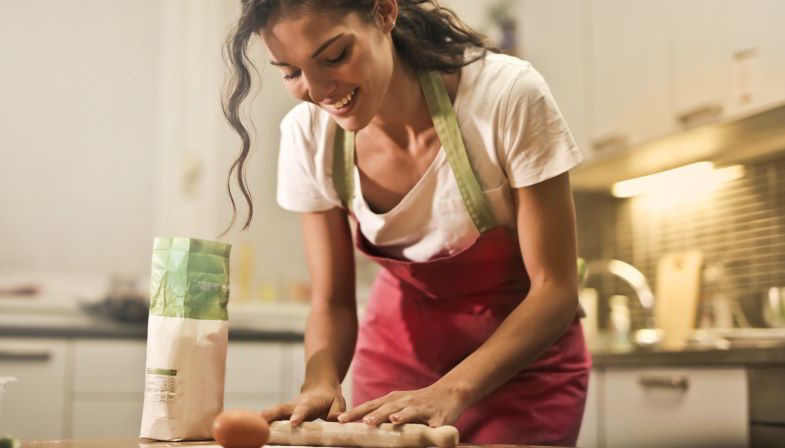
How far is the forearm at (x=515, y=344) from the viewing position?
115 centimetres

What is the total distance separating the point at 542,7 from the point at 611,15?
42 centimetres

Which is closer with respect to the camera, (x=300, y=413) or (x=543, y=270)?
(x=300, y=413)

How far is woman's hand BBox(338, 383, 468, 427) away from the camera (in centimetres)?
102

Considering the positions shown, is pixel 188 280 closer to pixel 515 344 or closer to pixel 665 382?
pixel 515 344

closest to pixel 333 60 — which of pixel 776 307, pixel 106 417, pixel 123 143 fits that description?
pixel 776 307

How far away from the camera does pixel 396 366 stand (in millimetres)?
1511

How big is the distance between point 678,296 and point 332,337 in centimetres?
163

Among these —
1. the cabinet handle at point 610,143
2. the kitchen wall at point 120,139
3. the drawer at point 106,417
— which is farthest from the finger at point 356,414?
the kitchen wall at point 120,139

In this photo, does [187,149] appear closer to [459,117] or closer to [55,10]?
[55,10]

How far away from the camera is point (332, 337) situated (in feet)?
4.67

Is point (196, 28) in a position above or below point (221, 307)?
above

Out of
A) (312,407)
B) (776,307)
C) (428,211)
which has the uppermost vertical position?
(428,211)

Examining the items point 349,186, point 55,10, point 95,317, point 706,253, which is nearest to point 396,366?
point 349,186

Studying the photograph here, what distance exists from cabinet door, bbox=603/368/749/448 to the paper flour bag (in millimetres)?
1378
